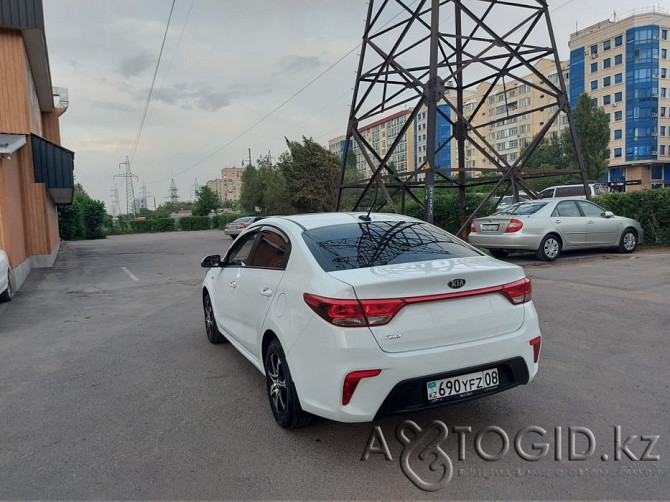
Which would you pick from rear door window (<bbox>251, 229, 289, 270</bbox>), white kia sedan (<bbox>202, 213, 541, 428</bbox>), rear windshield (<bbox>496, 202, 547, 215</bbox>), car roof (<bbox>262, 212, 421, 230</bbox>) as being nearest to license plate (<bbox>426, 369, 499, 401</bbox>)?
white kia sedan (<bbox>202, 213, 541, 428</bbox>)

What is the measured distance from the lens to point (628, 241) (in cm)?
1221

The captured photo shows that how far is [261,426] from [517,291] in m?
2.04

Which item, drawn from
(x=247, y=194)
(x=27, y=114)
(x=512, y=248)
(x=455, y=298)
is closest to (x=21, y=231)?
(x=27, y=114)

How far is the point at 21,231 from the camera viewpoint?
528 inches

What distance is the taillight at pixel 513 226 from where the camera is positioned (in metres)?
11.3

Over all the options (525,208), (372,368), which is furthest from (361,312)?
(525,208)

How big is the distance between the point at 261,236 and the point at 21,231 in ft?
39.7

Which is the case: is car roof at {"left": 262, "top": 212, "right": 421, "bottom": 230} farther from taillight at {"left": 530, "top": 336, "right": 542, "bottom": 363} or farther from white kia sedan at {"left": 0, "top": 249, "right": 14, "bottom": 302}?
white kia sedan at {"left": 0, "top": 249, "right": 14, "bottom": 302}

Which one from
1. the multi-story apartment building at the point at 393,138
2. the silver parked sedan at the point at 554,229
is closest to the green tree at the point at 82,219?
the silver parked sedan at the point at 554,229

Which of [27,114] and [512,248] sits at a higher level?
[27,114]

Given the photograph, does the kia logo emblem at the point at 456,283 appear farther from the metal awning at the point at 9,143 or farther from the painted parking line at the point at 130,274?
the painted parking line at the point at 130,274

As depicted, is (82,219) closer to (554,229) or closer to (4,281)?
(4,281)

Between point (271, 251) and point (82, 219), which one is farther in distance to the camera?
point (82, 219)

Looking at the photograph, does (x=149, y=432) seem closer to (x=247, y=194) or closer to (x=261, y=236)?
(x=261, y=236)
